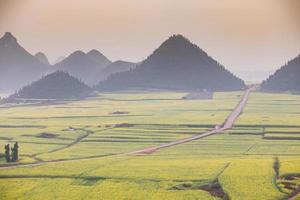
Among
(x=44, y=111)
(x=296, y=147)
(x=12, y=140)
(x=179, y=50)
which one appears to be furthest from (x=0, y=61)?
(x=296, y=147)

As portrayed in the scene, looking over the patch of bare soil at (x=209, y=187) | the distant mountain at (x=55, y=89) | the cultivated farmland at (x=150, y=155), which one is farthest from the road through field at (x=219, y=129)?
the distant mountain at (x=55, y=89)

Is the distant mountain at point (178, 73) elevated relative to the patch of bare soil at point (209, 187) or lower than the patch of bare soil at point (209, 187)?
elevated

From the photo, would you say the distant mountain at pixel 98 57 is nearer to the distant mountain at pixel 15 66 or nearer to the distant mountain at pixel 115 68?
the distant mountain at pixel 15 66

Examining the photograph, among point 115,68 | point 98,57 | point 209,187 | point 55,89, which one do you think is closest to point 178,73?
point 55,89

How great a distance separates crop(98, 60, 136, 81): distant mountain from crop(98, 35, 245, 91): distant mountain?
65.6 ft

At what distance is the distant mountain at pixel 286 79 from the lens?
249 feet

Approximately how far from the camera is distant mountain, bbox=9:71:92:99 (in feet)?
237

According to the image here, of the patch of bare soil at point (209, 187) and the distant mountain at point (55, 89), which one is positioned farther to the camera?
the distant mountain at point (55, 89)

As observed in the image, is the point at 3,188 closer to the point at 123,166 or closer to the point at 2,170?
the point at 2,170

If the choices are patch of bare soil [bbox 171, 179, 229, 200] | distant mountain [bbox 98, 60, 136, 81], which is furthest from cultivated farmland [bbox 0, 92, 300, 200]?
distant mountain [bbox 98, 60, 136, 81]

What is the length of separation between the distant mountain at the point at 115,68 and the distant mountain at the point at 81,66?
95.1 inches

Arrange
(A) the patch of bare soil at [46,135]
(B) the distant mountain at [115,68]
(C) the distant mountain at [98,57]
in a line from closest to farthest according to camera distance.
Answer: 1. (A) the patch of bare soil at [46,135]
2. (B) the distant mountain at [115,68]
3. (C) the distant mountain at [98,57]

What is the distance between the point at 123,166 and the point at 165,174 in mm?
2728

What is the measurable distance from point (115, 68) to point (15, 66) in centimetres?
2289
